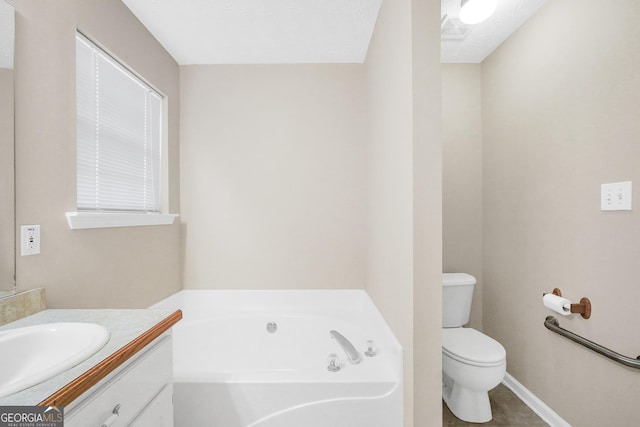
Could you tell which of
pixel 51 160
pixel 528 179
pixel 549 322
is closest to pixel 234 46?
pixel 51 160

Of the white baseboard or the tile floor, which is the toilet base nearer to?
the tile floor

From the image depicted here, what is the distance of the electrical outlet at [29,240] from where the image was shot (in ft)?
3.63

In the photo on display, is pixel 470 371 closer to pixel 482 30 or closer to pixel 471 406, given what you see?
pixel 471 406

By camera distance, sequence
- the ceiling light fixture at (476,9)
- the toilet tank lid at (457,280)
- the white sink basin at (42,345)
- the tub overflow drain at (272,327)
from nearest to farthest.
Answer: the white sink basin at (42,345) < the ceiling light fixture at (476,9) < the toilet tank lid at (457,280) < the tub overflow drain at (272,327)

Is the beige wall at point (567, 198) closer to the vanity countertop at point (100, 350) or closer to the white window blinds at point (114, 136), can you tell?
the vanity countertop at point (100, 350)

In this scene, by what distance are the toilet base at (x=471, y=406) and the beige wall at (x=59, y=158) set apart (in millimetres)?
2104

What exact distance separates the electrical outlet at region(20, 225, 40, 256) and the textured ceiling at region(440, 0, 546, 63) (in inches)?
92.4

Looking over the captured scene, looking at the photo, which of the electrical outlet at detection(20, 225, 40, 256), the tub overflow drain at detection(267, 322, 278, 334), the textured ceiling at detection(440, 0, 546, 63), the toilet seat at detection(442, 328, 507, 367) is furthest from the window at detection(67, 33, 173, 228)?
the toilet seat at detection(442, 328, 507, 367)

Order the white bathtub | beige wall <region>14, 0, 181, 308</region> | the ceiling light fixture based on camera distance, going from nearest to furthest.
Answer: beige wall <region>14, 0, 181, 308</region> < the white bathtub < the ceiling light fixture

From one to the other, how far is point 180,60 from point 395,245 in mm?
2236

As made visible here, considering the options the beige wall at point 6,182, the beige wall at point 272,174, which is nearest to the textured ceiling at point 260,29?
the beige wall at point 272,174

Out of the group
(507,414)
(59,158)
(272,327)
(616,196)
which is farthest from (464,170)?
(59,158)

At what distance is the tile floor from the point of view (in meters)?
1.69

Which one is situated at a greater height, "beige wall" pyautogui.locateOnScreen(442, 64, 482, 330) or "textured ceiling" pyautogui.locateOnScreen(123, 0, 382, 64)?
"textured ceiling" pyautogui.locateOnScreen(123, 0, 382, 64)
